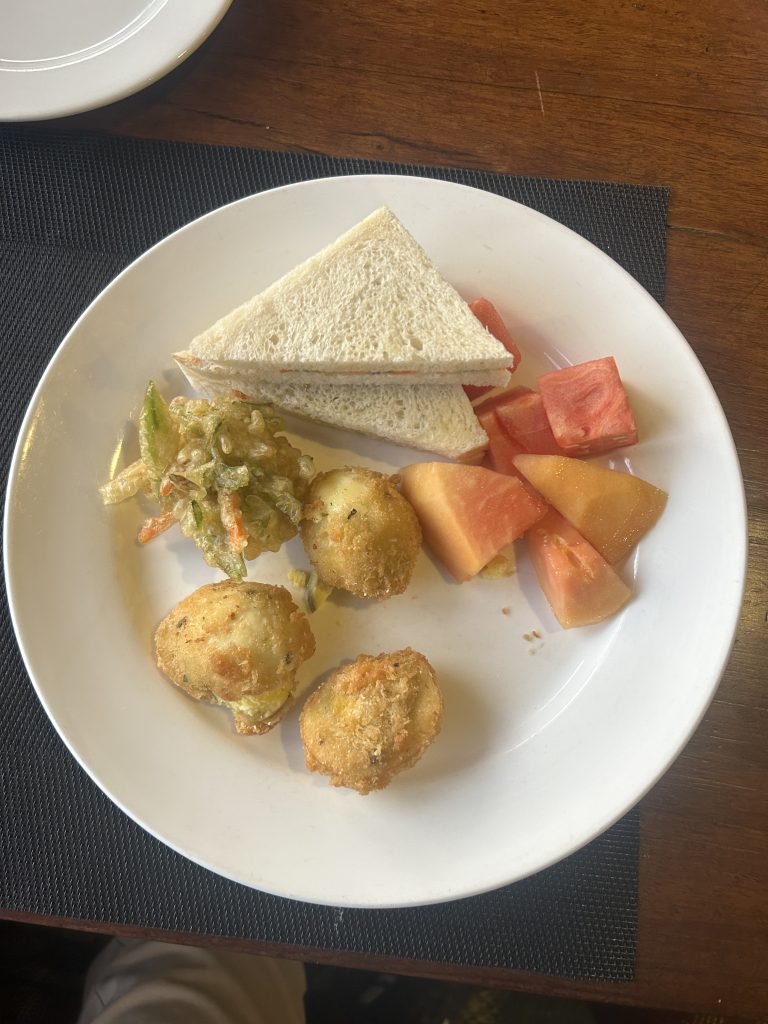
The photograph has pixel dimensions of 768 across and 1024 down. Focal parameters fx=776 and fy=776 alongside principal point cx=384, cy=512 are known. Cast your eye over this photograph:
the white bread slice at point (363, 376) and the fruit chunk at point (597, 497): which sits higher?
the white bread slice at point (363, 376)

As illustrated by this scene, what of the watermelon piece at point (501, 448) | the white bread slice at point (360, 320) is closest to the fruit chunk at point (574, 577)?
the watermelon piece at point (501, 448)

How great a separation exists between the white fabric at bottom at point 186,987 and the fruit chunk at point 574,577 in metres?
1.40

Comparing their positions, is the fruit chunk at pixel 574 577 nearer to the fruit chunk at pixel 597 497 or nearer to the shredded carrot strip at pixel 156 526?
the fruit chunk at pixel 597 497

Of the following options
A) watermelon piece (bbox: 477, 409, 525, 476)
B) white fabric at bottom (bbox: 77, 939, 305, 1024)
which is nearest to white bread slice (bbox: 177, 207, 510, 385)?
watermelon piece (bbox: 477, 409, 525, 476)

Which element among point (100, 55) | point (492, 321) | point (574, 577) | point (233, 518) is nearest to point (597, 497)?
point (574, 577)

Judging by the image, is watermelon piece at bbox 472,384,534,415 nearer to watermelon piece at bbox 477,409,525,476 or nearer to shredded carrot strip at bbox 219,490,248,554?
watermelon piece at bbox 477,409,525,476

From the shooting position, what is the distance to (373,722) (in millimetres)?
1614

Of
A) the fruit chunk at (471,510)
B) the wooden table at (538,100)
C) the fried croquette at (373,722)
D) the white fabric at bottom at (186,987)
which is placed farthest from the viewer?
the white fabric at bottom at (186,987)

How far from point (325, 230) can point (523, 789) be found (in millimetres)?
1391

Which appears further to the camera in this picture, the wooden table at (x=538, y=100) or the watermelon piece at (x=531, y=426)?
the wooden table at (x=538, y=100)

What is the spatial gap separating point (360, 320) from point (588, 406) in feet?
1.86

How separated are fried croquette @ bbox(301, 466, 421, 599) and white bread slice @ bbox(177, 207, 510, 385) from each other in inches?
11.2

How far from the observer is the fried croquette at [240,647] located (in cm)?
162

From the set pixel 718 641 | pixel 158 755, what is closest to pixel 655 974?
pixel 718 641
